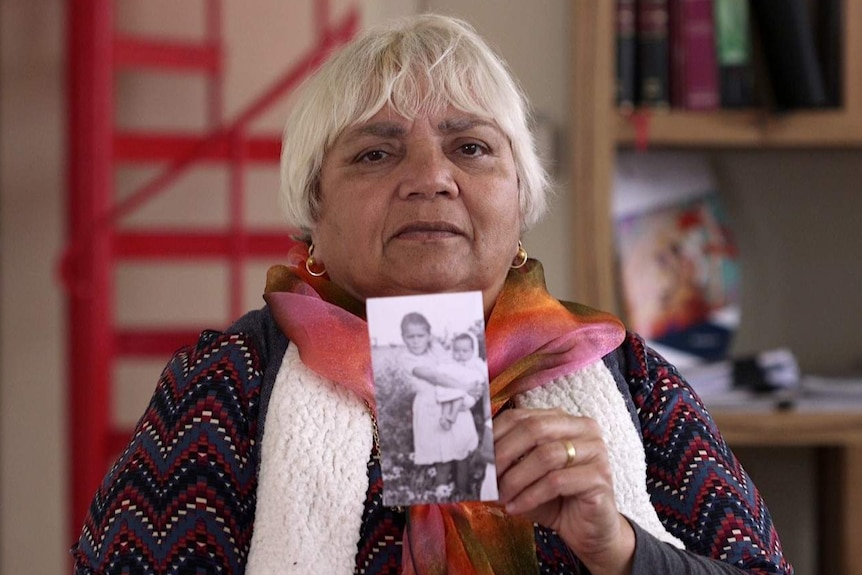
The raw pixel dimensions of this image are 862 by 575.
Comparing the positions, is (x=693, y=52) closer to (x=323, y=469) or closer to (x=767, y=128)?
(x=767, y=128)

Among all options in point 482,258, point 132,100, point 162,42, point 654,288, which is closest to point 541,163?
point 482,258

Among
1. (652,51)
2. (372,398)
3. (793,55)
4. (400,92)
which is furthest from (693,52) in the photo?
(372,398)

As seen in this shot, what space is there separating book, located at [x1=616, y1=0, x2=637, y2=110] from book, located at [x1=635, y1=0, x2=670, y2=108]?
14 millimetres

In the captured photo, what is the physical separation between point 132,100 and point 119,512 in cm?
244

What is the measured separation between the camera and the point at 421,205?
1346 mm

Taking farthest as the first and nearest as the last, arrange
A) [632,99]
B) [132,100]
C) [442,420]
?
[132,100], [632,99], [442,420]

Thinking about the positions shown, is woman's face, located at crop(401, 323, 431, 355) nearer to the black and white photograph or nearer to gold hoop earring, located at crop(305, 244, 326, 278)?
the black and white photograph

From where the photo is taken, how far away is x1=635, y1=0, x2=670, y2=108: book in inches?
90.2

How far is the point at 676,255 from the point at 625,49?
18.3 inches

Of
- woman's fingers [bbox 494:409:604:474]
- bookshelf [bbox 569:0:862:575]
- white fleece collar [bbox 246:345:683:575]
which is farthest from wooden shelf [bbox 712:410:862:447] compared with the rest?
woman's fingers [bbox 494:409:604:474]

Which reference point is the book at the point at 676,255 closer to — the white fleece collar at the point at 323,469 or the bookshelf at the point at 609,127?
the bookshelf at the point at 609,127

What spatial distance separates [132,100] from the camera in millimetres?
3500

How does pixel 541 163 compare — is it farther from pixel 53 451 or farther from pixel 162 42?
pixel 53 451

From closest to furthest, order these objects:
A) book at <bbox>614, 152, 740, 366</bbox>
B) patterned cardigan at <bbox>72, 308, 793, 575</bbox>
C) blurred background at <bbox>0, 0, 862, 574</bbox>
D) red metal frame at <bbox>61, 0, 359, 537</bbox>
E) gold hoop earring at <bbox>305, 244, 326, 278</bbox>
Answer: patterned cardigan at <bbox>72, 308, 793, 575</bbox> < gold hoop earring at <bbox>305, 244, 326, 278</bbox> < book at <bbox>614, 152, 740, 366</bbox> < red metal frame at <bbox>61, 0, 359, 537</bbox> < blurred background at <bbox>0, 0, 862, 574</bbox>
